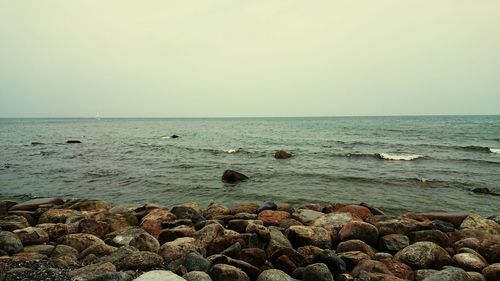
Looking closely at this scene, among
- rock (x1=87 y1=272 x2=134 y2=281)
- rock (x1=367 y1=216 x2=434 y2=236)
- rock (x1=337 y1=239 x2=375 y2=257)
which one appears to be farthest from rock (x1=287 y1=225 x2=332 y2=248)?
rock (x1=87 y1=272 x2=134 y2=281)

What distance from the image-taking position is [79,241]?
6656mm

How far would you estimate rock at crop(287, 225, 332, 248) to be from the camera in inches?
271

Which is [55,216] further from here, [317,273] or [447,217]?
[447,217]

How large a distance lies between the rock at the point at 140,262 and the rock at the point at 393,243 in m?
4.27

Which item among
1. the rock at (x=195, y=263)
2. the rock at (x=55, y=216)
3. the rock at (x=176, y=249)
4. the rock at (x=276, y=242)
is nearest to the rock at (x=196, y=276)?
the rock at (x=195, y=263)

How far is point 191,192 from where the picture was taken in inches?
536

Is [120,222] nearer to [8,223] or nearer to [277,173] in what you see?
[8,223]

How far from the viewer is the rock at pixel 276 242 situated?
251 inches

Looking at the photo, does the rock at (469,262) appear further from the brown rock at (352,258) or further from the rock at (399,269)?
the brown rock at (352,258)

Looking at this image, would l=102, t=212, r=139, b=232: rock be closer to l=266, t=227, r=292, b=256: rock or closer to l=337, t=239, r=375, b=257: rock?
l=266, t=227, r=292, b=256: rock

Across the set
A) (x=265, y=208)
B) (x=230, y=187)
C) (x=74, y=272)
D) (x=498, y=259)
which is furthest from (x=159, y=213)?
(x=498, y=259)

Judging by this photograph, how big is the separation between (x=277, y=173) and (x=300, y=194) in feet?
14.7

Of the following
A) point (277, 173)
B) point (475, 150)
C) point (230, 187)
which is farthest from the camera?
point (475, 150)

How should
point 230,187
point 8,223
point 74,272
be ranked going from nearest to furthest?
point 74,272, point 8,223, point 230,187
